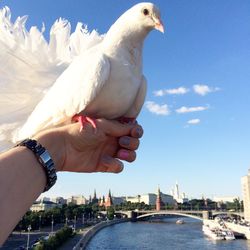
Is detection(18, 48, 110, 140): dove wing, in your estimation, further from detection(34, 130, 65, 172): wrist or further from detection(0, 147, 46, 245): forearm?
detection(0, 147, 46, 245): forearm

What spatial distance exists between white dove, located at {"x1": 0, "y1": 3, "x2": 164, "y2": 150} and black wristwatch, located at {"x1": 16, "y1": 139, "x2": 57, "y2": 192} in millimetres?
290

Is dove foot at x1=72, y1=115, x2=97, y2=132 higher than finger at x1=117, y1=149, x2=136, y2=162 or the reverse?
higher

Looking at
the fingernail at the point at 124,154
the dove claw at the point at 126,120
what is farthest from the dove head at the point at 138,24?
the fingernail at the point at 124,154

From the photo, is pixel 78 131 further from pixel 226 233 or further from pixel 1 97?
pixel 226 233

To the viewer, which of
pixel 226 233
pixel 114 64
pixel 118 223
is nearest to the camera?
pixel 114 64

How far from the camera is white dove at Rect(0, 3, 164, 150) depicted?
123 centimetres

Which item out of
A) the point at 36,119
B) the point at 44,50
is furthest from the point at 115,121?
the point at 44,50

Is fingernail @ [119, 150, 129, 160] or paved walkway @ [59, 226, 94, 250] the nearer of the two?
fingernail @ [119, 150, 129, 160]

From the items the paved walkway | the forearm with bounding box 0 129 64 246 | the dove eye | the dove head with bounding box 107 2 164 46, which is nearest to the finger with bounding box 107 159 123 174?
the forearm with bounding box 0 129 64 246

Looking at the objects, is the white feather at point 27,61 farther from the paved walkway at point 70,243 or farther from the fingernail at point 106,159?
the paved walkway at point 70,243

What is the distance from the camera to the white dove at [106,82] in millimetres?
1229

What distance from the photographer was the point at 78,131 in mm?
1135

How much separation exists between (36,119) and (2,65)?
236 millimetres

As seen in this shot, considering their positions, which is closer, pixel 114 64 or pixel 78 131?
pixel 78 131
